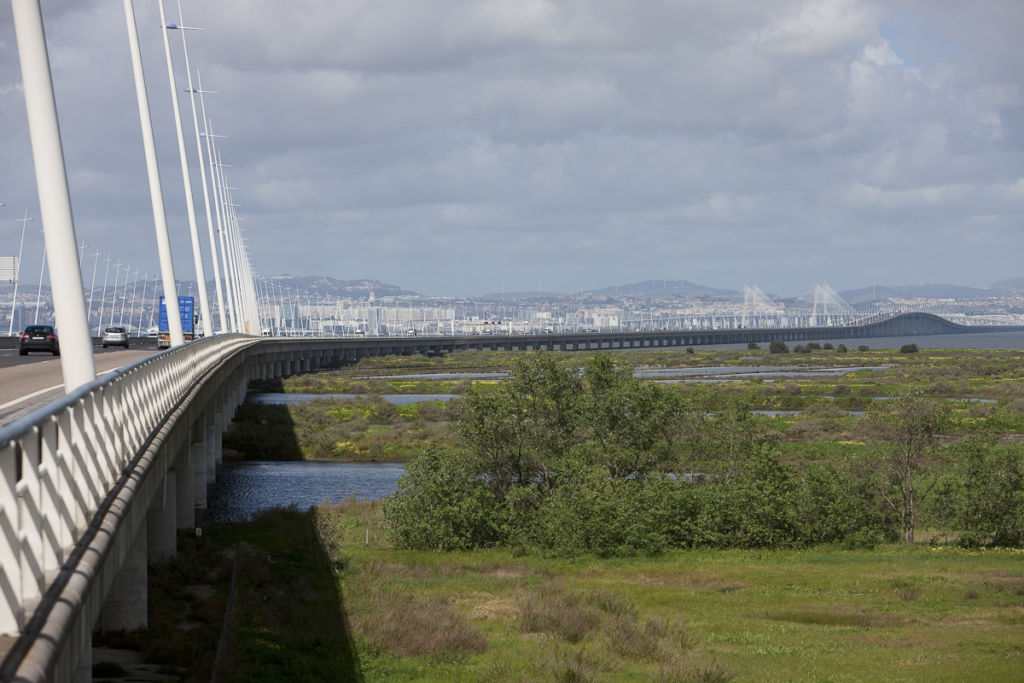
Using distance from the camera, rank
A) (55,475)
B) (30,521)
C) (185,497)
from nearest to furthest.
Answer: (30,521)
(55,475)
(185,497)

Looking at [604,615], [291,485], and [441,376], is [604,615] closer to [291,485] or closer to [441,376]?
[291,485]

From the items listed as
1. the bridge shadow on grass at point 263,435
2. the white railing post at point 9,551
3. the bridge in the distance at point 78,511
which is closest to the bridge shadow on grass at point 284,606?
the bridge in the distance at point 78,511

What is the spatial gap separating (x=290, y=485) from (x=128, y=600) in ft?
119

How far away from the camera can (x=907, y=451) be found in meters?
41.6

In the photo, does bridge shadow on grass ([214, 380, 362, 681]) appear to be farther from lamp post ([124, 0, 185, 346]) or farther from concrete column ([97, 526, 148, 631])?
lamp post ([124, 0, 185, 346])

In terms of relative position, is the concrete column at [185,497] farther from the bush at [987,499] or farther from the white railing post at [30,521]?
the white railing post at [30,521]

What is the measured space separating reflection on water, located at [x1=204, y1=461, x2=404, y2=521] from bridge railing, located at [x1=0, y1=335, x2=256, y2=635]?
105 feet

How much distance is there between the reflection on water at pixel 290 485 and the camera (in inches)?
2056

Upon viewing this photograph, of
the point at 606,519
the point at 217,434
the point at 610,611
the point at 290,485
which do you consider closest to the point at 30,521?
the point at 610,611

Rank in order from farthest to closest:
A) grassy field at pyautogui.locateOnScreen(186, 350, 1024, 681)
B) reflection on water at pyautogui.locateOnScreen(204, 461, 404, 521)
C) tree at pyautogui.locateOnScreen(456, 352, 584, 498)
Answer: reflection on water at pyautogui.locateOnScreen(204, 461, 404, 521), tree at pyautogui.locateOnScreen(456, 352, 584, 498), grassy field at pyautogui.locateOnScreen(186, 350, 1024, 681)

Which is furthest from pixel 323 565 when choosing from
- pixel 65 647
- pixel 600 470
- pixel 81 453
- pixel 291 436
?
pixel 291 436

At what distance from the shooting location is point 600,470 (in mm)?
42000

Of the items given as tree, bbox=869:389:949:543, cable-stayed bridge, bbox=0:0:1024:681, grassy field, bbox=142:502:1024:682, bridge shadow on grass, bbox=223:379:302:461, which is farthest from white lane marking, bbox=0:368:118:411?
bridge shadow on grass, bbox=223:379:302:461

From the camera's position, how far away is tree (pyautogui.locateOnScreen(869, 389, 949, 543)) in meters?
41.8
